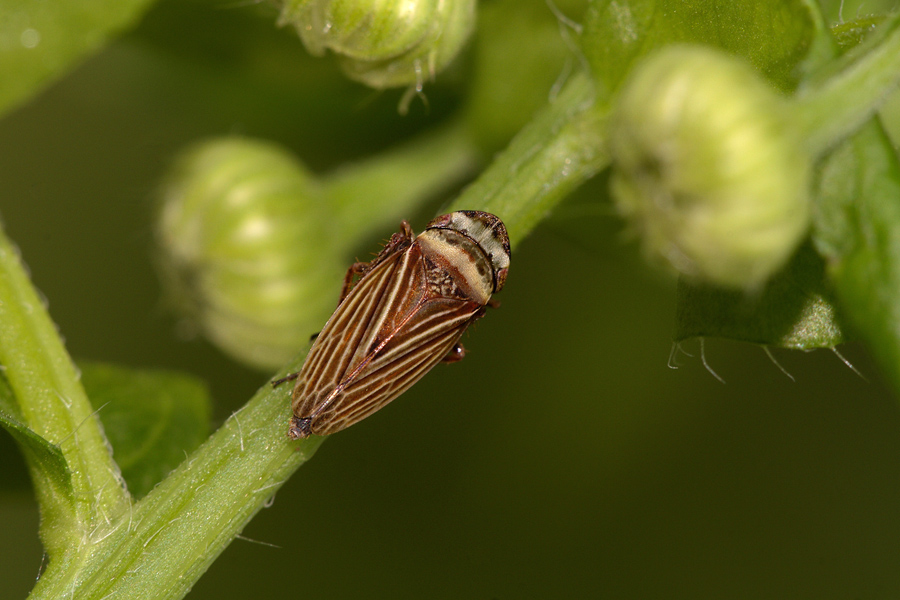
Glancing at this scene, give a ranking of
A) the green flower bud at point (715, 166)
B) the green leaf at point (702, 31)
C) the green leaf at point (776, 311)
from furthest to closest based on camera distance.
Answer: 1. the green leaf at point (776, 311)
2. the green leaf at point (702, 31)
3. the green flower bud at point (715, 166)

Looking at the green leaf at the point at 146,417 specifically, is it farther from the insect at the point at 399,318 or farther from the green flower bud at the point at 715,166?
the green flower bud at the point at 715,166

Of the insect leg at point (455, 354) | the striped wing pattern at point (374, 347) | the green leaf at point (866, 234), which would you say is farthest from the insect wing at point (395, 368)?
the green leaf at point (866, 234)

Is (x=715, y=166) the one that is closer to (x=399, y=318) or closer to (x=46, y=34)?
(x=399, y=318)

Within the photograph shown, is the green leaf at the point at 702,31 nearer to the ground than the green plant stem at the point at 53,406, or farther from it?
farther from it

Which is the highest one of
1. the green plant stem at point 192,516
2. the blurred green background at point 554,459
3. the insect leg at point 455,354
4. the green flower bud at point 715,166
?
the green flower bud at point 715,166

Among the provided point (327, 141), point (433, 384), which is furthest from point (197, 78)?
point (433, 384)

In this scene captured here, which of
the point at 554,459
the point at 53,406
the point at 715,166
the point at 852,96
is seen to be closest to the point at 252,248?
the point at 53,406

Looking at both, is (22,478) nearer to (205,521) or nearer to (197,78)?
(205,521)
